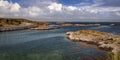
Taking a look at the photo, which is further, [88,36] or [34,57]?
[88,36]

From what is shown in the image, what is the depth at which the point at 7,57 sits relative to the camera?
942 inches

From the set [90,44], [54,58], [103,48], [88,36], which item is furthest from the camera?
[88,36]

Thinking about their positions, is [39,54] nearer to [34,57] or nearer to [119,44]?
[34,57]

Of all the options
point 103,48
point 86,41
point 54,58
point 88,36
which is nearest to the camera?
point 54,58

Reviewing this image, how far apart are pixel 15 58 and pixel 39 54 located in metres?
3.36

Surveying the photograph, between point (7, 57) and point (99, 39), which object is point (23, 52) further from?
point (99, 39)

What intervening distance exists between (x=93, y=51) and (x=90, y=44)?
16.3 feet

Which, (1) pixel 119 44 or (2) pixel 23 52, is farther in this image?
(1) pixel 119 44

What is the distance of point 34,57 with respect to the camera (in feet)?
78.5

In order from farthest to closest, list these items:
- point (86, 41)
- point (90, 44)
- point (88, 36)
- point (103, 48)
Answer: point (88, 36) → point (86, 41) → point (90, 44) → point (103, 48)

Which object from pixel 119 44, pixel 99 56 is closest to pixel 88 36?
pixel 119 44

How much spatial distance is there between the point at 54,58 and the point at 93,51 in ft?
21.0

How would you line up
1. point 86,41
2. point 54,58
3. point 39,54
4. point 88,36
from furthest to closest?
point 88,36, point 86,41, point 39,54, point 54,58

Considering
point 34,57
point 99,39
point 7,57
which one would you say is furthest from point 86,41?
point 7,57
